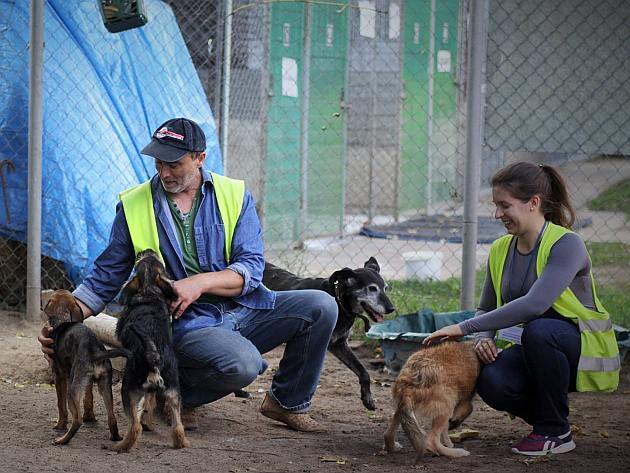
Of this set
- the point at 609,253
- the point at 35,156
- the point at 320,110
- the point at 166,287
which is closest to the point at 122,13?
the point at 35,156

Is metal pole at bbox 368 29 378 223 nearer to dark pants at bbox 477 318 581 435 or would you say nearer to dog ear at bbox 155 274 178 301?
dark pants at bbox 477 318 581 435

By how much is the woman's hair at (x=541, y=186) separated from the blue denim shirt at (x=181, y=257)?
1.22 m

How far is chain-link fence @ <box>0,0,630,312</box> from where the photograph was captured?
6168 mm

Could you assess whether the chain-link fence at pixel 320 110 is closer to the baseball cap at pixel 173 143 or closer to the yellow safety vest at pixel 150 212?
the yellow safety vest at pixel 150 212

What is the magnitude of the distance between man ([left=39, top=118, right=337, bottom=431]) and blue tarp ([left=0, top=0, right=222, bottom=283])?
290cm

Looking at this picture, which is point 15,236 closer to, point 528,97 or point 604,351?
point 528,97

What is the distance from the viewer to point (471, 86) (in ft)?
20.0

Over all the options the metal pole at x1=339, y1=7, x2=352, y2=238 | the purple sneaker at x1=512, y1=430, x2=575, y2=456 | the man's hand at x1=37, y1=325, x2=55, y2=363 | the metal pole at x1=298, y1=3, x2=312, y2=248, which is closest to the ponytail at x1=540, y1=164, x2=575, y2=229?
the purple sneaker at x1=512, y1=430, x2=575, y2=456

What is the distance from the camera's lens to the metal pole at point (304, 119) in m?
11.1

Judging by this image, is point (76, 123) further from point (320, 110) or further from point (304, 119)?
point (320, 110)

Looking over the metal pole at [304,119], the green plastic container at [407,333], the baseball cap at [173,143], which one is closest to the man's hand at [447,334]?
the green plastic container at [407,333]

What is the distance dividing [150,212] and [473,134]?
2.67m

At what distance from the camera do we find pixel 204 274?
4.16 m

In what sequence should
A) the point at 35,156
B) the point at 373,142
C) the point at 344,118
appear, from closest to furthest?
the point at 35,156, the point at 344,118, the point at 373,142
